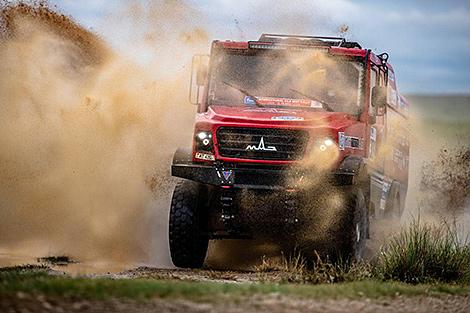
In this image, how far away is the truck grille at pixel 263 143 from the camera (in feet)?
46.2

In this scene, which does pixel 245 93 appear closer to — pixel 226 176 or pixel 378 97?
pixel 226 176

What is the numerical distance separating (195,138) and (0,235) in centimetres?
548

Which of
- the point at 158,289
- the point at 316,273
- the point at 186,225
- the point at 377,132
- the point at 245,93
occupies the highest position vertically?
the point at 245,93

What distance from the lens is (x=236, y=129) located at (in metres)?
14.1

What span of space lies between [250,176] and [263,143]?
0.53m

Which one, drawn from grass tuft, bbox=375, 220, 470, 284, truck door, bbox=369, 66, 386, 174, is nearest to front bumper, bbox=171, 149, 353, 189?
grass tuft, bbox=375, 220, 470, 284

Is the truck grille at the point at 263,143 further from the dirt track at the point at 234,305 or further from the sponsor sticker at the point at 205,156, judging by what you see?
the dirt track at the point at 234,305

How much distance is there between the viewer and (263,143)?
14.1 metres

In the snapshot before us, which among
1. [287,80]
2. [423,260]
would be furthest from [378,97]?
[423,260]

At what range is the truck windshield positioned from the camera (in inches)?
582

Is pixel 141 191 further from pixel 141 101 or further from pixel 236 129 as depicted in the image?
pixel 236 129

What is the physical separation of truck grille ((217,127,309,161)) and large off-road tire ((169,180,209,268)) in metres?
0.76

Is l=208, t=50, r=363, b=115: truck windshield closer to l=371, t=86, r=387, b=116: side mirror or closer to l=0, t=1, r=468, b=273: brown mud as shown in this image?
l=371, t=86, r=387, b=116: side mirror

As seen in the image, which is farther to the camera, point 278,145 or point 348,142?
point 348,142
